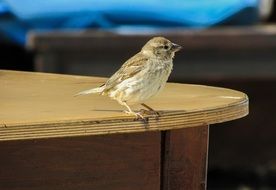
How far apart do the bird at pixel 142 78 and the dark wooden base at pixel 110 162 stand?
0.18 metres

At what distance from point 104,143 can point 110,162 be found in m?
0.06

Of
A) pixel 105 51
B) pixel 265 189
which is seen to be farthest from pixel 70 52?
pixel 265 189

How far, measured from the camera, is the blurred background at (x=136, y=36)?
18.3 feet

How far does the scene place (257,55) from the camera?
5.87 metres

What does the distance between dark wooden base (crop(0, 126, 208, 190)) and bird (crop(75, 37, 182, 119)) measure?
18 centimetres

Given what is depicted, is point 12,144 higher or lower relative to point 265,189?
higher

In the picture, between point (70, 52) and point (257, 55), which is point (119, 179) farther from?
point (257, 55)

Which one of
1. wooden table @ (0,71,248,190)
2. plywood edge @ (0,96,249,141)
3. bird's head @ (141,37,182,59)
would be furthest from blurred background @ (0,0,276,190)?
plywood edge @ (0,96,249,141)

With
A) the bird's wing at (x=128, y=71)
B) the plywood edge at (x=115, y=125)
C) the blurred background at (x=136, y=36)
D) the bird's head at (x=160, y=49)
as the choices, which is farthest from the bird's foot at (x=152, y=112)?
the blurred background at (x=136, y=36)

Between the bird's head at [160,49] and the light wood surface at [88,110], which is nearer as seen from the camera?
the light wood surface at [88,110]

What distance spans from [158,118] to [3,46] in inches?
163

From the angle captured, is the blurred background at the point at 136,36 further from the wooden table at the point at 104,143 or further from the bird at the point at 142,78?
the wooden table at the point at 104,143

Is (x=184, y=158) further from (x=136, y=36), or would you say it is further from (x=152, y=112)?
(x=136, y=36)

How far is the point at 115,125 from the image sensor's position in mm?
2473
